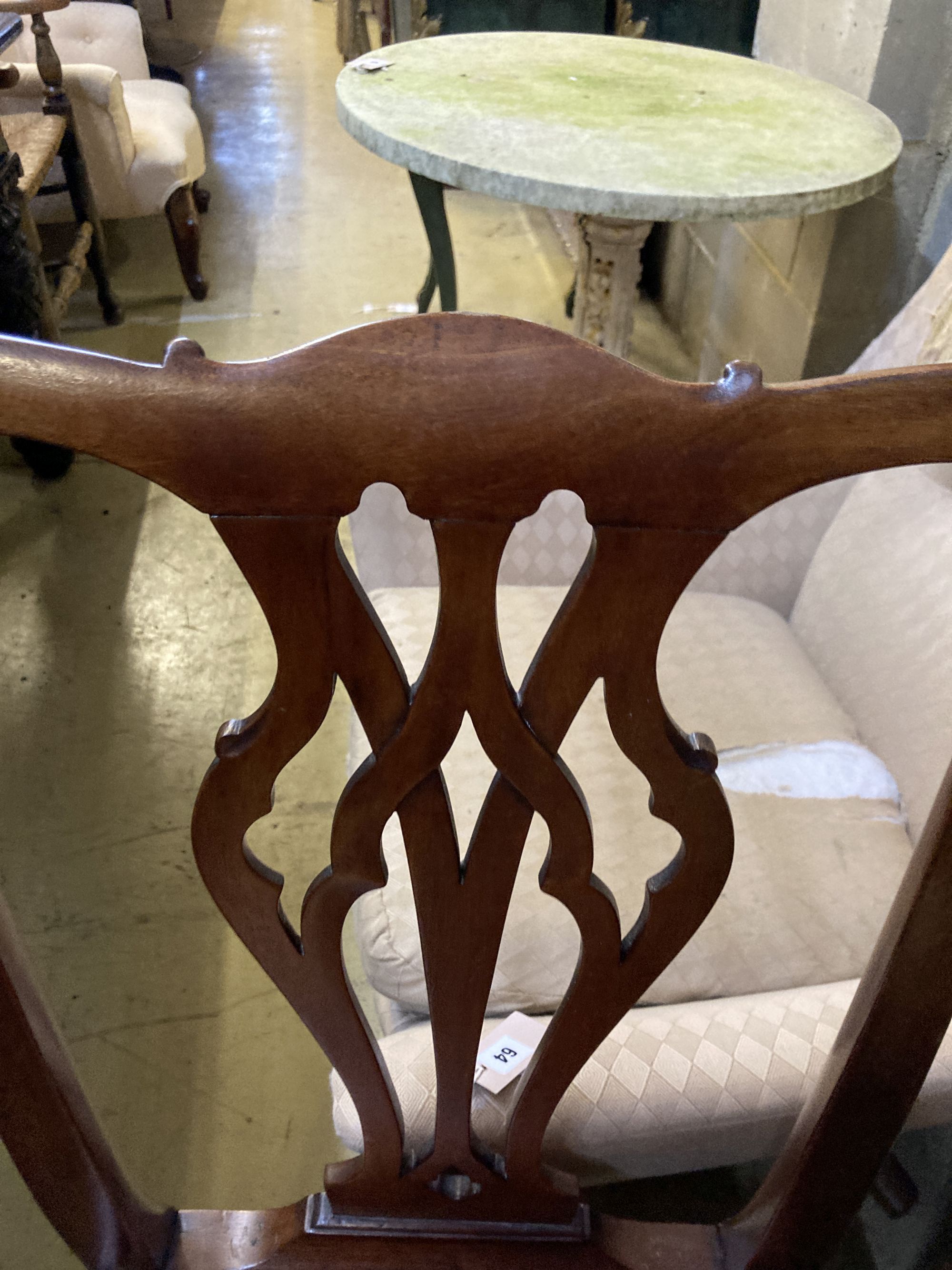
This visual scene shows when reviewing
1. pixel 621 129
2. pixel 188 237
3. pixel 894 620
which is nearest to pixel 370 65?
pixel 621 129

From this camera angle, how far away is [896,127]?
62.1 inches

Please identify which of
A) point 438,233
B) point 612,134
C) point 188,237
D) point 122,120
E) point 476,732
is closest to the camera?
point 476,732

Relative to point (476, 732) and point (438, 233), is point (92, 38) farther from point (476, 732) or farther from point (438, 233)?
point (476, 732)

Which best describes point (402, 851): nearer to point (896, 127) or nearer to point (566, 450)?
point (566, 450)

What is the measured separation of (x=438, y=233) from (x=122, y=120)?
2.81 feet

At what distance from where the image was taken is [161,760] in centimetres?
151

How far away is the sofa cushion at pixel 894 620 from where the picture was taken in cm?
87

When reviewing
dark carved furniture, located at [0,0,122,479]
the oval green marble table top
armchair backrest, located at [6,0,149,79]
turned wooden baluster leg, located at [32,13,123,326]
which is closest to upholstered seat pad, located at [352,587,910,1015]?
the oval green marble table top

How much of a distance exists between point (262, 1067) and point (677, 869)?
84 cm

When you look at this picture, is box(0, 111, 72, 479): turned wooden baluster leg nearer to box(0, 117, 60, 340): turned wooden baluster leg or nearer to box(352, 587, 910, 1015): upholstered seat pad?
box(0, 117, 60, 340): turned wooden baluster leg

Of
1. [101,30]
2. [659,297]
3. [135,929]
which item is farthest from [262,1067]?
[101,30]

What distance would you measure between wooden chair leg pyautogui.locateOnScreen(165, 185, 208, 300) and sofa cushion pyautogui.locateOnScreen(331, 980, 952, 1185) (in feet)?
8.12

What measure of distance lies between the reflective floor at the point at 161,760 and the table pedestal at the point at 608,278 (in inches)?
26.9

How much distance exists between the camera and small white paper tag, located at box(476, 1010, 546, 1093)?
66 cm
